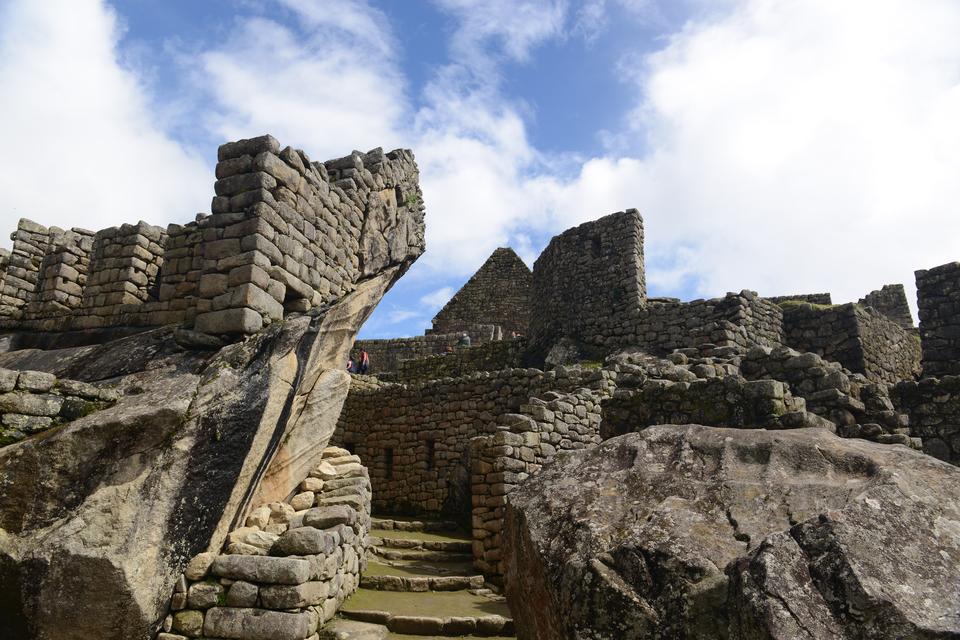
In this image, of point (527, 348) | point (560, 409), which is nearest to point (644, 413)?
point (560, 409)

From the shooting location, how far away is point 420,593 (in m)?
8.12

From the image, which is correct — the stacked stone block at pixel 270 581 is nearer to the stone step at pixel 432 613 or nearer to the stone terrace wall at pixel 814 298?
the stone step at pixel 432 613

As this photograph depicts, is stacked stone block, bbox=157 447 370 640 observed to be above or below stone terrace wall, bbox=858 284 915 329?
below

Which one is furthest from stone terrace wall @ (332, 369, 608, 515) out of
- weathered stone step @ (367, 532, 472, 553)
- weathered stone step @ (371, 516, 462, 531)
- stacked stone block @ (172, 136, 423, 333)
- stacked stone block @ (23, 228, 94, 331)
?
stacked stone block @ (23, 228, 94, 331)

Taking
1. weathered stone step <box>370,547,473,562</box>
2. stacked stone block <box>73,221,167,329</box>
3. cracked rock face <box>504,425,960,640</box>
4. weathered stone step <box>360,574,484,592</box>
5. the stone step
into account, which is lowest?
the stone step

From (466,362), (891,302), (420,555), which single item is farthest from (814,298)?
(420,555)

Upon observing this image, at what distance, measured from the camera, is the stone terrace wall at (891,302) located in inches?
851

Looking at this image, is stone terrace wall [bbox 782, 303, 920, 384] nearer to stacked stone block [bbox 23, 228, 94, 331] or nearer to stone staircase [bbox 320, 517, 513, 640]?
stone staircase [bbox 320, 517, 513, 640]

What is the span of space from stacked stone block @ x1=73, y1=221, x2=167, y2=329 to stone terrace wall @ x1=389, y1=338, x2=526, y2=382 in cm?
1219

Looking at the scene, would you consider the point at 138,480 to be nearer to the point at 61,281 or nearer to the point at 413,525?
the point at 61,281

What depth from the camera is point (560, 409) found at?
34.1 feet

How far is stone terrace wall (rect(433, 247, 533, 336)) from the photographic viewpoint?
104 ft

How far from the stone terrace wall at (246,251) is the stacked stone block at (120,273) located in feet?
0.04

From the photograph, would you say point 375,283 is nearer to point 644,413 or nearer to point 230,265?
point 230,265
